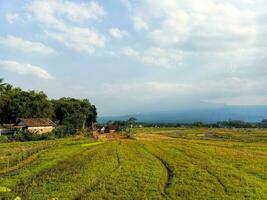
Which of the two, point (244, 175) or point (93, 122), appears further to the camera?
point (93, 122)

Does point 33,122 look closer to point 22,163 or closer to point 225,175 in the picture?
point 22,163

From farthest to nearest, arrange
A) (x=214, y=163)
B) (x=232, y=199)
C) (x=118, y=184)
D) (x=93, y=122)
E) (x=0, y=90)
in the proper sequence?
(x=93, y=122), (x=0, y=90), (x=214, y=163), (x=118, y=184), (x=232, y=199)

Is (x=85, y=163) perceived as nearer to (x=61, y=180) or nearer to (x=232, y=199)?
(x=61, y=180)

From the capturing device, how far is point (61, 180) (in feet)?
122

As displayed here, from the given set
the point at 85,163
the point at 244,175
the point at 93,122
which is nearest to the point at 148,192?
the point at 244,175

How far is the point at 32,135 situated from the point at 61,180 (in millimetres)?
56539

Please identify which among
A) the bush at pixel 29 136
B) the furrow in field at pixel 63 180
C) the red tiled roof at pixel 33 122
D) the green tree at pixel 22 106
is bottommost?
the furrow in field at pixel 63 180

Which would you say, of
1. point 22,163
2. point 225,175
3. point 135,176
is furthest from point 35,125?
point 225,175

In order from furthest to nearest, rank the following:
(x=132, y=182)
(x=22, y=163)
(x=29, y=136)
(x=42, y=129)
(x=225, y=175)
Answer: (x=42, y=129), (x=29, y=136), (x=22, y=163), (x=225, y=175), (x=132, y=182)

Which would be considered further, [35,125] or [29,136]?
[35,125]

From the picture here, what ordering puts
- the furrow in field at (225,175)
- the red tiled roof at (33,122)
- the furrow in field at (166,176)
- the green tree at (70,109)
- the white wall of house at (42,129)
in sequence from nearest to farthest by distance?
the furrow in field at (225,175), the furrow in field at (166,176), the white wall of house at (42,129), the red tiled roof at (33,122), the green tree at (70,109)

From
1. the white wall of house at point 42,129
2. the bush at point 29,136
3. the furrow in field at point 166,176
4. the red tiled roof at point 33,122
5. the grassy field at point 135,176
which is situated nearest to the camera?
the grassy field at point 135,176

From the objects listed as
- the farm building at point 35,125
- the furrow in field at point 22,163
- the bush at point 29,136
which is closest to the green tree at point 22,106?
the farm building at point 35,125

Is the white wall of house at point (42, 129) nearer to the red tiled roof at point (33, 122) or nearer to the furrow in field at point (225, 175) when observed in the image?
the red tiled roof at point (33, 122)
